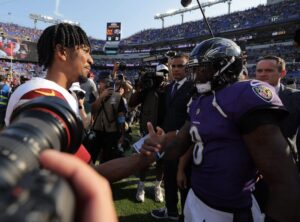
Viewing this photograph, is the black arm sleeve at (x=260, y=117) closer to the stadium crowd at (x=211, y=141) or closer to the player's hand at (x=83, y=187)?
the stadium crowd at (x=211, y=141)

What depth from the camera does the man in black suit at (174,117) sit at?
4164 millimetres

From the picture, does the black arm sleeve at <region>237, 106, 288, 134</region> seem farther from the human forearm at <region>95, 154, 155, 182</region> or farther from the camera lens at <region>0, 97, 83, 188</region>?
the camera lens at <region>0, 97, 83, 188</region>

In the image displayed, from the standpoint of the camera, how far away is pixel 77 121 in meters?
0.81

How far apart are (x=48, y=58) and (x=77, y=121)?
1.31 meters

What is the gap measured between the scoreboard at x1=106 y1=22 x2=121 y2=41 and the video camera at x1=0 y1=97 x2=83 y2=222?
5451 centimetres

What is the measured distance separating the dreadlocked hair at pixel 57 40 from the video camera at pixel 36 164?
4.20ft

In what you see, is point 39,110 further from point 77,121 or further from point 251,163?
point 251,163

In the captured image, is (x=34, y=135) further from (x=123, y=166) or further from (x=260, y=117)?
(x=260, y=117)

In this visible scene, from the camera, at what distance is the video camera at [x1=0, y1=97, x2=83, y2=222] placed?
38 cm

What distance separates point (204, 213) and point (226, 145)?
47 cm

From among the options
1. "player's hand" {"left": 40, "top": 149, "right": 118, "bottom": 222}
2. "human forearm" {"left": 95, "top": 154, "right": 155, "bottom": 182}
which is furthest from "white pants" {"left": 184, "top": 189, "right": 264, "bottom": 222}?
"player's hand" {"left": 40, "top": 149, "right": 118, "bottom": 222}

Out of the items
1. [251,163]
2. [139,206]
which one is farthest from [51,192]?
[139,206]

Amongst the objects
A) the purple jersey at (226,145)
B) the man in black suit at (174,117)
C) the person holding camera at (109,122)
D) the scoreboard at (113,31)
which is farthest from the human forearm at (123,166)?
the scoreboard at (113,31)

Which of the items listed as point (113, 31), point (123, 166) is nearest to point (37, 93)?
point (123, 166)
